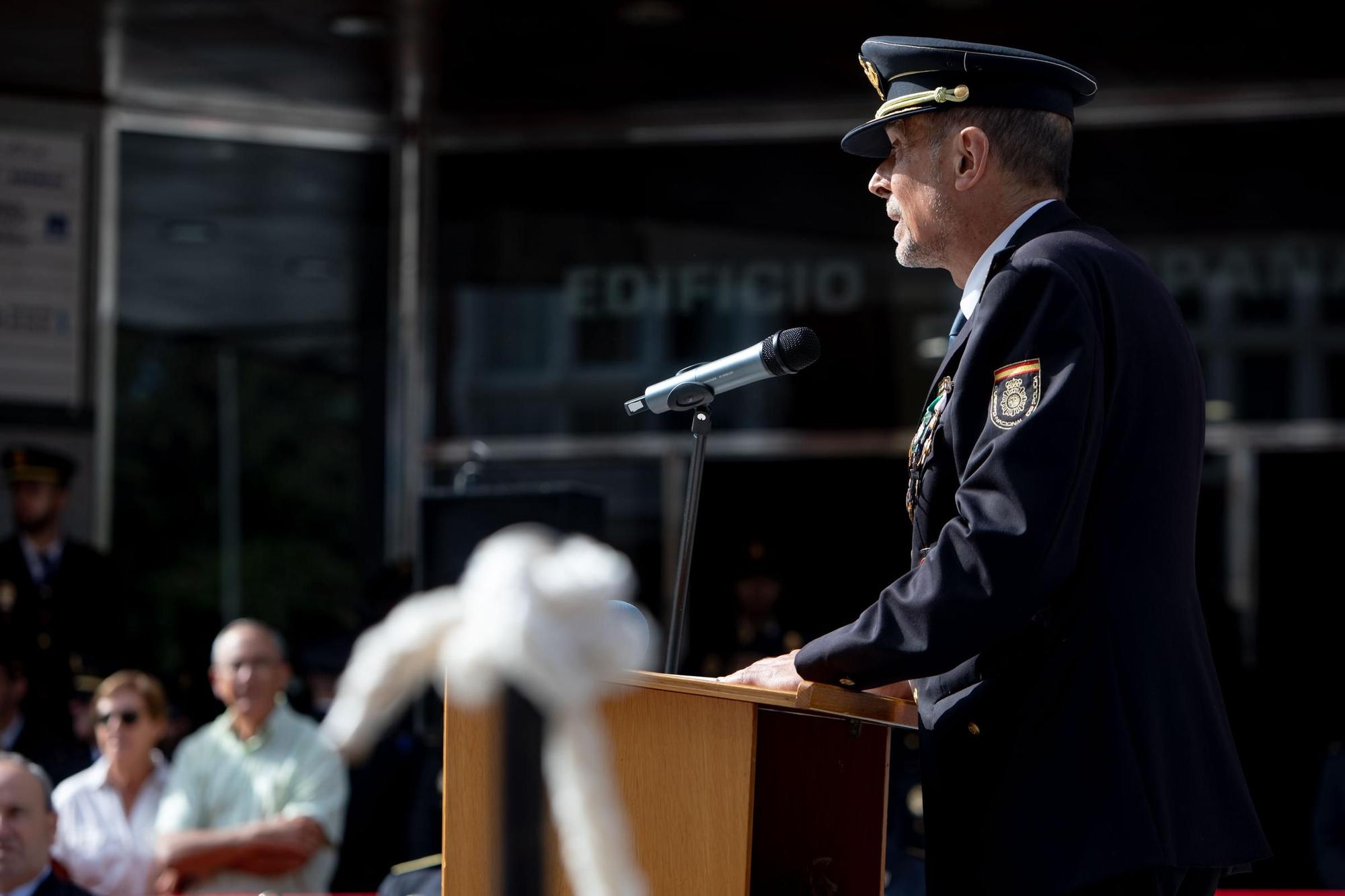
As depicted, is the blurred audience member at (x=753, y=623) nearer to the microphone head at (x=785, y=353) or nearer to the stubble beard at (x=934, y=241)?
the microphone head at (x=785, y=353)

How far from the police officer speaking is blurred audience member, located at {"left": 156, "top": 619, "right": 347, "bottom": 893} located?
11.5 feet

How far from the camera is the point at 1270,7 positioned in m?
7.14

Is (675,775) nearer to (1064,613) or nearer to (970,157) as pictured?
(1064,613)

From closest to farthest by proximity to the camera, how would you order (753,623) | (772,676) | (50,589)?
1. (772,676)
2. (50,589)
3. (753,623)

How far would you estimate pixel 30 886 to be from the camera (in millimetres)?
4695

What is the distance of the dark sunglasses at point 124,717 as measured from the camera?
5656 mm

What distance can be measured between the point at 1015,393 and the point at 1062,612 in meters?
0.26

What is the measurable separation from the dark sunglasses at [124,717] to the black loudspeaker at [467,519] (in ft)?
3.62

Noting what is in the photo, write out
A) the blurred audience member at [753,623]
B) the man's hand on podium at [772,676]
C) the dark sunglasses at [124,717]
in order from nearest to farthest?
the man's hand on podium at [772,676] → the dark sunglasses at [124,717] → the blurred audience member at [753,623]

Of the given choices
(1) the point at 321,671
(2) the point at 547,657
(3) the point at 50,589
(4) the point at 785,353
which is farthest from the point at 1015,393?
(3) the point at 50,589

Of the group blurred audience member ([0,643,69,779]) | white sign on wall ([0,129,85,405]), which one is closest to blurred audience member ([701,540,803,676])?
blurred audience member ([0,643,69,779])

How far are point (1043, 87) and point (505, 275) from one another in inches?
265

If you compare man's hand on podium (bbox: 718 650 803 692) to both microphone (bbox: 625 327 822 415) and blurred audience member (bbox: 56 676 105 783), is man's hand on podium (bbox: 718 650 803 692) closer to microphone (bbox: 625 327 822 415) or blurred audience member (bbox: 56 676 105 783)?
microphone (bbox: 625 327 822 415)

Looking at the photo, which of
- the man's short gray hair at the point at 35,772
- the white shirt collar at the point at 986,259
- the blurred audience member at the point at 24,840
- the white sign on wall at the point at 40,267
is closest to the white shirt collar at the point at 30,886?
the blurred audience member at the point at 24,840
